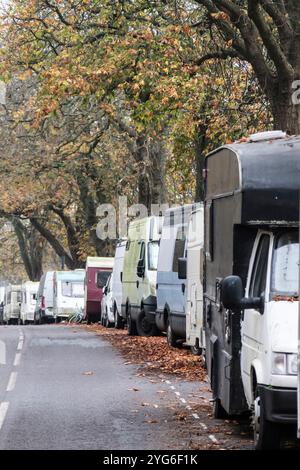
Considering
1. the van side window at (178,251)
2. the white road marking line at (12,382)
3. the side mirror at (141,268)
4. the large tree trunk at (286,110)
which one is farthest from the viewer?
the side mirror at (141,268)

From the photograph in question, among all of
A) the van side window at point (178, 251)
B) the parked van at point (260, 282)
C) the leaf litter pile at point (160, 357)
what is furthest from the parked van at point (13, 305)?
the parked van at point (260, 282)

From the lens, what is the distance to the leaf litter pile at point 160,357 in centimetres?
2003

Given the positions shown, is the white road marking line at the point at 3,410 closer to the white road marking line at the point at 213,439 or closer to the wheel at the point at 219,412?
the wheel at the point at 219,412

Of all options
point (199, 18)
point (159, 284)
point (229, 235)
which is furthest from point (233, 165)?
point (199, 18)

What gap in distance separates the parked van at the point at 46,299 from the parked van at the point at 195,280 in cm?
2916

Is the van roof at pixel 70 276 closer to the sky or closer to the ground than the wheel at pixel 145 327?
closer to the sky

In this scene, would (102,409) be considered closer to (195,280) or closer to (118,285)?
(195,280)

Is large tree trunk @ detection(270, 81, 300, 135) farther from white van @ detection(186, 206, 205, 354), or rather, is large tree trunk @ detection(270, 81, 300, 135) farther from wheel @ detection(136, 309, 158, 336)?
wheel @ detection(136, 309, 158, 336)

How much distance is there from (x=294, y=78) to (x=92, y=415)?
9.25m

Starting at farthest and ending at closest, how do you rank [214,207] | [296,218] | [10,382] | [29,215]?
[29,215], [10,382], [214,207], [296,218]

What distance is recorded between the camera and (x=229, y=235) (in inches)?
462

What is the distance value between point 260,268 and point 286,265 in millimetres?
506

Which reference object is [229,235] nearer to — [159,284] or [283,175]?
[283,175]

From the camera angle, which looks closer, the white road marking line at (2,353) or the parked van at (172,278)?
the white road marking line at (2,353)
